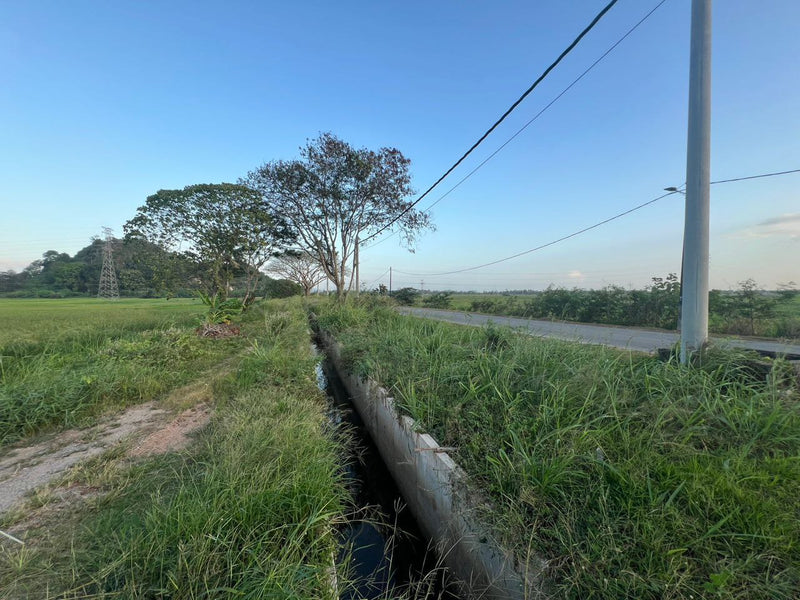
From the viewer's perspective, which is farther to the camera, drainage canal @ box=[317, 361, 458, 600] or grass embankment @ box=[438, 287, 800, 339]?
grass embankment @ box=[438, 287, 800, 339]

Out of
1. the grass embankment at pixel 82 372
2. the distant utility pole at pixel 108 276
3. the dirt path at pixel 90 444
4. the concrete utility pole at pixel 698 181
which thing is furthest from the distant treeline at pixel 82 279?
the concrete utility pole at pixel 698 181

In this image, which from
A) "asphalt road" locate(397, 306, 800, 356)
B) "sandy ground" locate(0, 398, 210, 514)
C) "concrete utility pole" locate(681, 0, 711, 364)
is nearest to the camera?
"sandy ground" locate(0, 398, 210, 514)

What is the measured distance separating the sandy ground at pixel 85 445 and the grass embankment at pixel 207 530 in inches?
15.5

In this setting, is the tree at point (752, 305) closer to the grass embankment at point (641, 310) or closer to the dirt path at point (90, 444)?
the grass embankment at point (641, 310)

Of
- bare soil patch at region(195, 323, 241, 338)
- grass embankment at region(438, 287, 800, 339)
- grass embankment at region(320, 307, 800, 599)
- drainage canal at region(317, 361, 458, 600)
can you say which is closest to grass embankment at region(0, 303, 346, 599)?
drainage canal at region(317, 361, 458, 600)

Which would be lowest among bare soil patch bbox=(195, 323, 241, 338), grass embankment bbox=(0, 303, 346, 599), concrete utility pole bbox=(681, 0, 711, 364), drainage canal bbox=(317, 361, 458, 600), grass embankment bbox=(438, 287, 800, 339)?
drainage canal bbox=(317, 361, 458, 600)

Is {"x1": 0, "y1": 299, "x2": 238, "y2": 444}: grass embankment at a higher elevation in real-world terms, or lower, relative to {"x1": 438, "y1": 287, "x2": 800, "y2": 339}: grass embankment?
lower

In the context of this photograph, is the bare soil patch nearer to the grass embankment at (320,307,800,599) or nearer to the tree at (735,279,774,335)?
the grass embankment at (320,307,800,599)

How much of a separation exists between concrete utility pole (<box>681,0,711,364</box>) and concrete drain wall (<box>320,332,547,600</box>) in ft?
9.93

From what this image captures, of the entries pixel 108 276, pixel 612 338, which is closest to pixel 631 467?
pixel 612 338

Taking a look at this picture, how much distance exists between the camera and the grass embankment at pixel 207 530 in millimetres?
1399

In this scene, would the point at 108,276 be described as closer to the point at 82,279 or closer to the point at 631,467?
the point at 82,279

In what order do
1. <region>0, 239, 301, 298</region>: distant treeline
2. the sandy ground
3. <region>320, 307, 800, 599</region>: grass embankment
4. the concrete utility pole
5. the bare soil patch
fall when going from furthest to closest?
<region>0, 239, 301, 298</region>: distant treeline < the bare soil patch < the concrete utility pole < the sandy ground < <region>320, 307, 800, 599</region>: grass embankment

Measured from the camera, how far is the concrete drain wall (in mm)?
1686
